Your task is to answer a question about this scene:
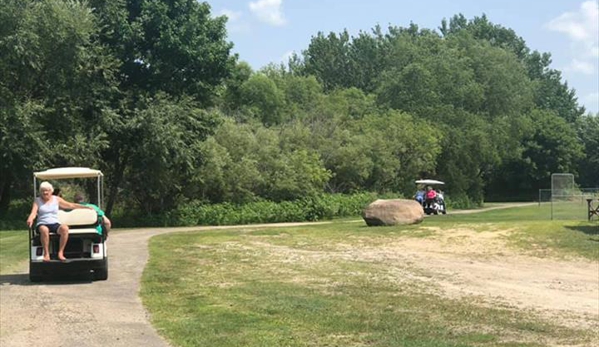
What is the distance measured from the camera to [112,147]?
1395 inches

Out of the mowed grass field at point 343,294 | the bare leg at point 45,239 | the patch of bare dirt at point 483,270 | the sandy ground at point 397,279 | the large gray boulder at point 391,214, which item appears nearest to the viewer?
the mowed grass field at point 343,294

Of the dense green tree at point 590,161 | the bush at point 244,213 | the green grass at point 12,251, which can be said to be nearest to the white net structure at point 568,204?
the bush at point 244,213

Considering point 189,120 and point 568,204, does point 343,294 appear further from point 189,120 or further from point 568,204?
point 568,204

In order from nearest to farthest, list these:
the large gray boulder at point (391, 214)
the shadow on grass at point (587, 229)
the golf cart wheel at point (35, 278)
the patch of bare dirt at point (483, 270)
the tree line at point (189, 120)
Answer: the patch of bare dirt at point (483, 270), the golf cart wheel at point (35, 278), the shadow on grass at point (587, 229), the large gray boulder at point (391, 214), the tree line at point (189, 120)

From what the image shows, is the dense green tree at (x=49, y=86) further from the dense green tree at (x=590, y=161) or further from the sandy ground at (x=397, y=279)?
the dense green tree at (x=590, y=161)

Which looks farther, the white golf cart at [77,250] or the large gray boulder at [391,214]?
the large gray boulder at [391,214]

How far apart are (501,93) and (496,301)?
57.9m

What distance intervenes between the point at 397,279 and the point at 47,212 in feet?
25.3

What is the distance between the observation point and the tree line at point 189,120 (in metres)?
31.8

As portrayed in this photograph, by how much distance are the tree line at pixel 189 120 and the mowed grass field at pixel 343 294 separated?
10.8m

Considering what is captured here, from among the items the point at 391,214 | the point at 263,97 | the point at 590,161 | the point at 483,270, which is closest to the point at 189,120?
the point at 391,214

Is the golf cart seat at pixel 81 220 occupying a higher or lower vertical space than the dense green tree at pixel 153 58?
lower

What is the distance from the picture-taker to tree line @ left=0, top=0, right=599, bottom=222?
104 feet

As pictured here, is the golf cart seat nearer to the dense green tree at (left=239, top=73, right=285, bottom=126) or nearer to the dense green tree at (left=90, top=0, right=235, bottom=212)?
the dense green tree at (left=90, top=0, right=235, bottom=212)
